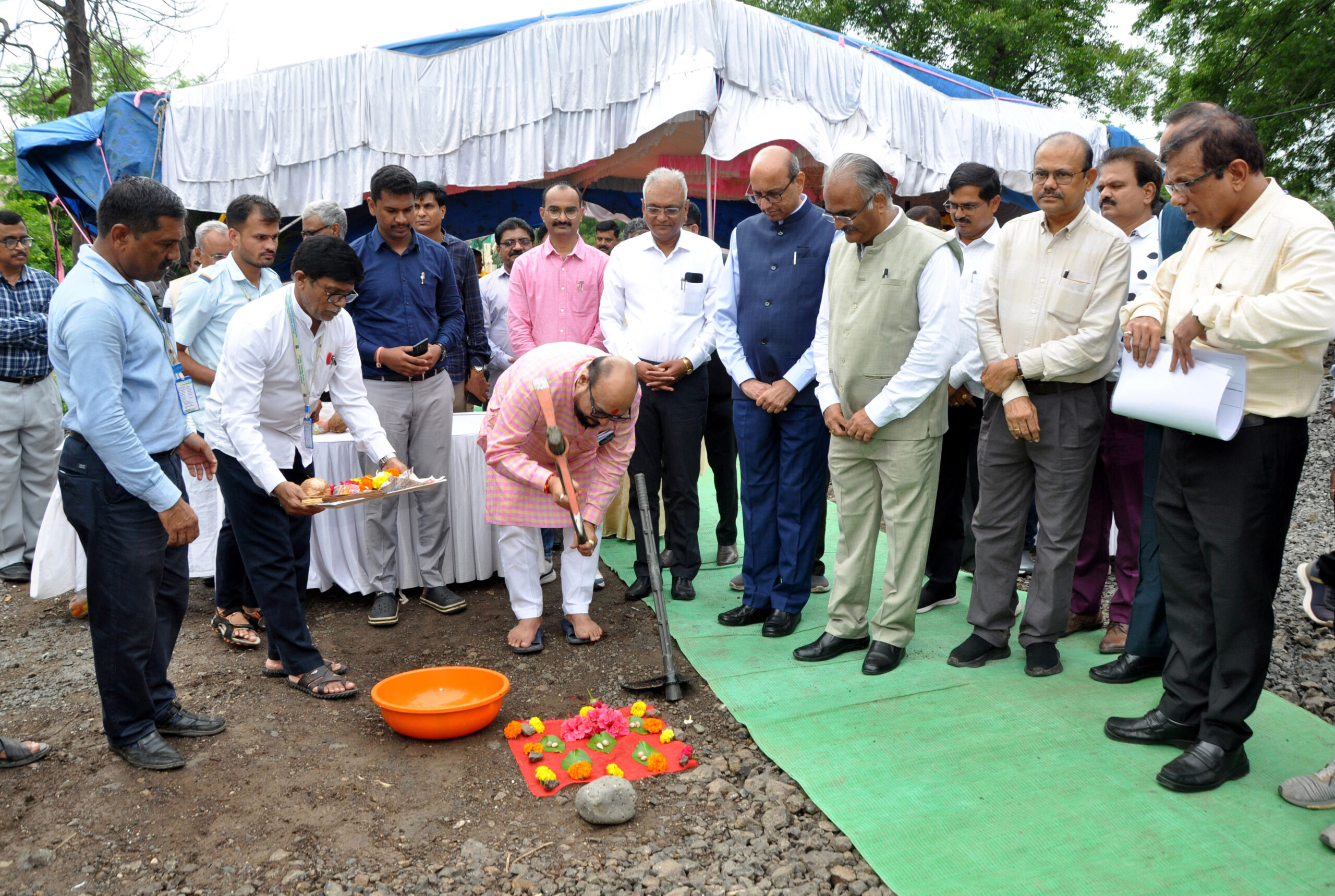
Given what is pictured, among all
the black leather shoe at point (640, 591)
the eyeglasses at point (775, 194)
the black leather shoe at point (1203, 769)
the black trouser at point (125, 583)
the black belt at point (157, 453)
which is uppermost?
the eyeglasses at point (775, 194)

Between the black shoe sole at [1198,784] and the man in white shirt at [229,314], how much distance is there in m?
3.51

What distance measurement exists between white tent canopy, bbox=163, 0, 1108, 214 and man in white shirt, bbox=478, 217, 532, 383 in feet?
5.32

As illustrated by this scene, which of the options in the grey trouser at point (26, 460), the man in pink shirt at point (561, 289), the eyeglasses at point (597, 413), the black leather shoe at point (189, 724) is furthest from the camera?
the grey trouser at point (26, 460)

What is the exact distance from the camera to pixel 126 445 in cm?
251

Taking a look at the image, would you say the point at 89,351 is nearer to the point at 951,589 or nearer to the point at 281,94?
the point at 951,589

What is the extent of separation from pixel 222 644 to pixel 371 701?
3.35ft

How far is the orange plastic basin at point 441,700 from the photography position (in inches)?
120

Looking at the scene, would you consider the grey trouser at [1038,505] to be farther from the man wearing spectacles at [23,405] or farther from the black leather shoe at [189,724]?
→ the man wearing spectacles at [23,405]

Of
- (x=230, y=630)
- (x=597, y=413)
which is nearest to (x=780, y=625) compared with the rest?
(x=597, y=413)

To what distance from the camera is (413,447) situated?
14.4 ft

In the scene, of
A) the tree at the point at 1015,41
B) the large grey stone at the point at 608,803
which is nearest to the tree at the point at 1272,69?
the tree at the point at 1015,41

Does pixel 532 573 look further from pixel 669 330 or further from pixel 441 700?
pixel 669 330

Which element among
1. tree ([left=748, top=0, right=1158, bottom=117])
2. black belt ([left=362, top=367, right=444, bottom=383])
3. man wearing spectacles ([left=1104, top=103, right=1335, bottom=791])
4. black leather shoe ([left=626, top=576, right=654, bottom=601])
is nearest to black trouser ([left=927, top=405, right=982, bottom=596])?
black leather shoe ([left=626, top=576, right=654, bottom=601])

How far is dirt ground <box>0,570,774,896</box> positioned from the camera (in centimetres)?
243
